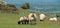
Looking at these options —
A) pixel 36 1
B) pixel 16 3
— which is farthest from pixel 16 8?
pixel 36 1

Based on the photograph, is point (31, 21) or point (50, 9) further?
point (50, 9)

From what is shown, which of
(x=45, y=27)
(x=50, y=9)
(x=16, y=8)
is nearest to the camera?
(x=45, y=27)

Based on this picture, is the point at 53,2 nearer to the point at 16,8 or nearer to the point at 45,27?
the point at 16,8

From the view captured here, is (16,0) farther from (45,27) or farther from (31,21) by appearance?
(45,27)

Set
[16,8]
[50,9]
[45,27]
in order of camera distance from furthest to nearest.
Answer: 1. [50,9]
2. [16,8]
3. [45,27]

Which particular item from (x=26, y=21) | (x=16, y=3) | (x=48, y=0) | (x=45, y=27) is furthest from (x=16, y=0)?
(x=45, y=27)

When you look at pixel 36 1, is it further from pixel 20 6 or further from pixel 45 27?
pixel 45 27

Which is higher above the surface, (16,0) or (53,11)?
(16,0)

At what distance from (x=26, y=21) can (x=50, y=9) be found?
24.4 feet

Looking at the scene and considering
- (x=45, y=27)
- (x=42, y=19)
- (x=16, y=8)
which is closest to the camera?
(x=45, y=27)

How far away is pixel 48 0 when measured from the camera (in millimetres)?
19375

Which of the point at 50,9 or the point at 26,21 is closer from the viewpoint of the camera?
the point at 26,21

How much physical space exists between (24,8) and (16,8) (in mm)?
1478

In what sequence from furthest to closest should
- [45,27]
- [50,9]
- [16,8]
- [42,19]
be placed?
[50,9] → [16,8] → [42,19] → [45,27]
